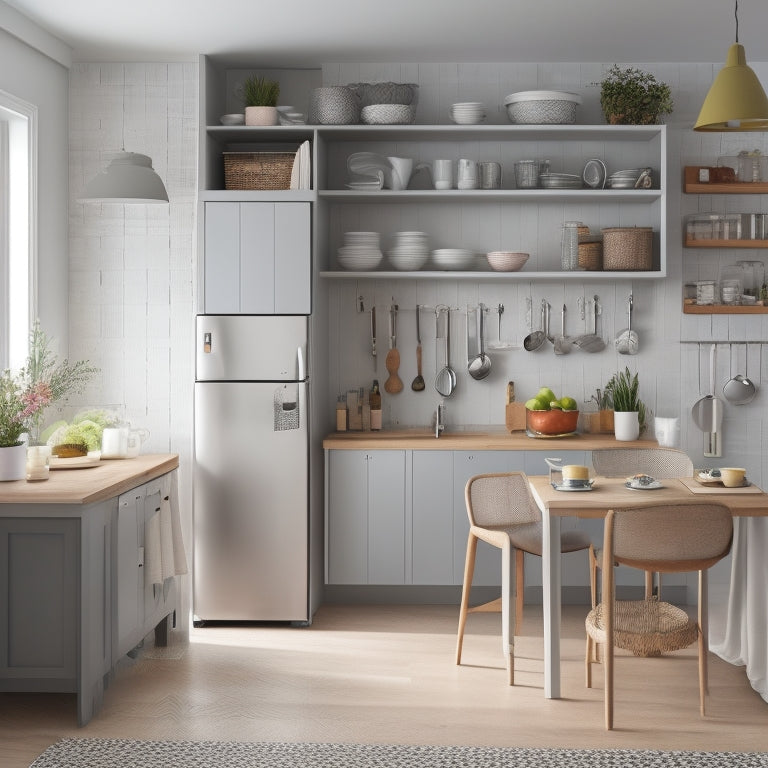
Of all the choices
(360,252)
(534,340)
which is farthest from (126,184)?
(534,340)

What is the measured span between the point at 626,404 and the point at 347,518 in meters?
1.55

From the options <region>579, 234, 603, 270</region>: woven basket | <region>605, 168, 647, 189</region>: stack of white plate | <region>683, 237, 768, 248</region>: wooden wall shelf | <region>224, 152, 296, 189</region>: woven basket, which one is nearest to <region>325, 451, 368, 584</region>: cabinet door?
<region>224, 152, 296, 189</region>: woven basket

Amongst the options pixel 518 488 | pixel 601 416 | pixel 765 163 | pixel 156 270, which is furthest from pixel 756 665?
pixel 156 270

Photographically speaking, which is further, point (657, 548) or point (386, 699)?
point (386, 699)

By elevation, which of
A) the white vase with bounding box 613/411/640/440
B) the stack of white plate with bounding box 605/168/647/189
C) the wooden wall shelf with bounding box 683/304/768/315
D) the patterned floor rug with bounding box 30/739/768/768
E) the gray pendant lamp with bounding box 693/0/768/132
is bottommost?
the patterned floor rug with bounding box 30/739/768/768

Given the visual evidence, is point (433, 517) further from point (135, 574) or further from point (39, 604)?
point (39, 604)

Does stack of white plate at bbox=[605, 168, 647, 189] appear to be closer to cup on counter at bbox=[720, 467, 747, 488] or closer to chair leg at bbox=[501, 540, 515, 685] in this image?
cup on counter at bbox=[720, 467, 747, 488]

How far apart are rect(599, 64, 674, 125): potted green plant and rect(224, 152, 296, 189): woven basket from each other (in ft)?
5.27

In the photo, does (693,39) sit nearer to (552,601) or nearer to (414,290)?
(414,290)

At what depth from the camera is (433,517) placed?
4.72 metres

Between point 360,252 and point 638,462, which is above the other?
point 360,252

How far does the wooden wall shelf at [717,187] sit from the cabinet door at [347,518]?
220 centimetres

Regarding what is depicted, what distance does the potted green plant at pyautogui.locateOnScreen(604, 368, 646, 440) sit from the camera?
15.7 ft

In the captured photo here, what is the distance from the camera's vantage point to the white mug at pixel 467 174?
4.80 meters
